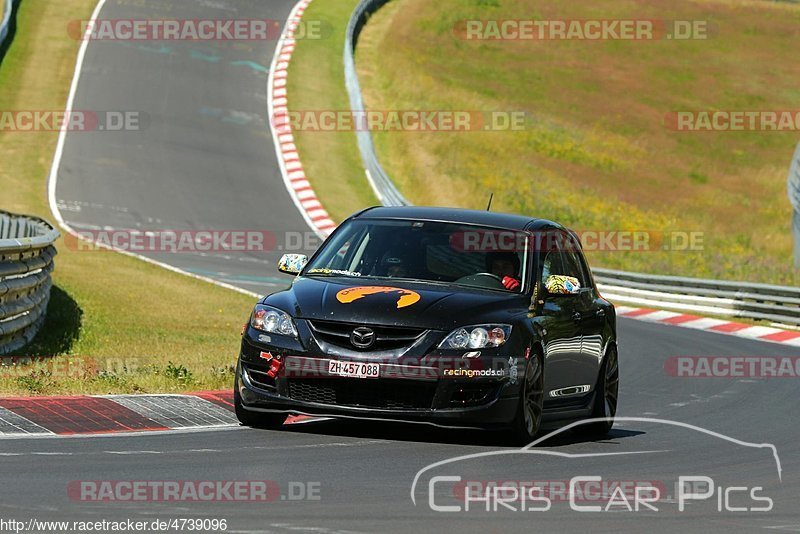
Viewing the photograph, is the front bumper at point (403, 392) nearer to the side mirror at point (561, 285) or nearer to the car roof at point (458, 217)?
the side mirror at point (561, 285)

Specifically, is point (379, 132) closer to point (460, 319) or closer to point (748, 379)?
point (748, 379)

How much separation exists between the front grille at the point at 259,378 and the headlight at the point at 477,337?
113 cm

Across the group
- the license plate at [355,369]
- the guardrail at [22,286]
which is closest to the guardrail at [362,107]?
the guardrail at [22,286]

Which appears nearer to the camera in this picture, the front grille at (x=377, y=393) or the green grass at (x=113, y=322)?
the front grille at (x=377, y=393)

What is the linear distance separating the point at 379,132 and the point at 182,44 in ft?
27.2

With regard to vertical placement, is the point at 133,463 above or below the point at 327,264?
below

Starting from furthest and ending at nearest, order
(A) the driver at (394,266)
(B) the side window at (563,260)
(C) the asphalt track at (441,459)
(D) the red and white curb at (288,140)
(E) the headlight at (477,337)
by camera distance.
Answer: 1. (D) the red and white curb at (288,140)
2. (B) the side window at (563,260)
3. (A) the driver at (394,266)
4. (E) the headlight at (477,337)
5. (C) the asphalt track at (441,459)

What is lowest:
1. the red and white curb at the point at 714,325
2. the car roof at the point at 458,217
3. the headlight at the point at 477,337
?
the red and white curb at the point at 714,325

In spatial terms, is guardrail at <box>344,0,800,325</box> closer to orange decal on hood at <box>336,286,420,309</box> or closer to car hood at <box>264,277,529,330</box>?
car hood at <box>264,277,529,330</box>

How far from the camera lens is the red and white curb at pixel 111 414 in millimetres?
9219

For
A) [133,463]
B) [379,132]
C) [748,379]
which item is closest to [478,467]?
[133,463]

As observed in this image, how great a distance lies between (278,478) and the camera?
311 inches

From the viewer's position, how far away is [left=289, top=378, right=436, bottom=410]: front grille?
9.18m

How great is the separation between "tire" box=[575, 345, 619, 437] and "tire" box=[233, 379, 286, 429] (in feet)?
8.24
